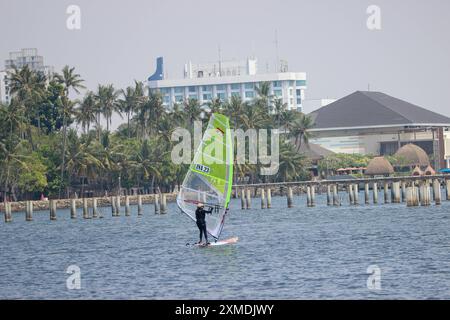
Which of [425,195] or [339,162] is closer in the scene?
[425,195]

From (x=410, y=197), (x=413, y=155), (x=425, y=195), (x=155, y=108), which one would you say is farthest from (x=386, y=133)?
(x=410, y=197)

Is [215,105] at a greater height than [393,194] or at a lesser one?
greater

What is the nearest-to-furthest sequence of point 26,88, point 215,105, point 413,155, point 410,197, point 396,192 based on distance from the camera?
point 410,197 < point 396,192 < point 26,88 < point 215,105 < point 413,155

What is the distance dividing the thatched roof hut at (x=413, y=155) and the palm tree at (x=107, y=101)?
48.6 m

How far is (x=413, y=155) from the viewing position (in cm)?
16688

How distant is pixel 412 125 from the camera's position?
188375 millimetres

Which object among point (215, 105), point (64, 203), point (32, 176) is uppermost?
point (215, 105)

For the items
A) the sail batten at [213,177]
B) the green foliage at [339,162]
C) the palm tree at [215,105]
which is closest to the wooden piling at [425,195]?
the sail batten at [213,177]

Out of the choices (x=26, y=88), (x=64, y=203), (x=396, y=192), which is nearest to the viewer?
(x=396, y=192)

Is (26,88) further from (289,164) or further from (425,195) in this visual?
(425,195)

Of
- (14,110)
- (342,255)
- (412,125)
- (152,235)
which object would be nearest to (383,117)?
(412,125)

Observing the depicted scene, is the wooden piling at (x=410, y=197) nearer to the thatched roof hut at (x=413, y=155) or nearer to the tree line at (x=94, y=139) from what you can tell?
the tree line at (x=94, y=139)

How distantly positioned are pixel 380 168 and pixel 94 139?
4413 centimetres
